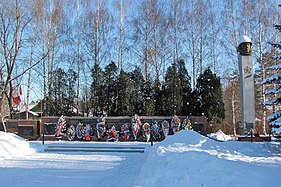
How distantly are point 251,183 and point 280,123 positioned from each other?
638 centimetres

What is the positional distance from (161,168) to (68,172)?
3341 millimetres

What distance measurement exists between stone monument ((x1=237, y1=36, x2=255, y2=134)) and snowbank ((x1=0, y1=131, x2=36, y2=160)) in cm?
1390

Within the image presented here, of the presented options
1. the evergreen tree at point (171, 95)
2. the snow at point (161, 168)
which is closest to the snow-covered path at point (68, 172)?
the snow at point (161, 168)

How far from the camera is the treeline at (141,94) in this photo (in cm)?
2319

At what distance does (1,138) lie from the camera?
42.4 feet

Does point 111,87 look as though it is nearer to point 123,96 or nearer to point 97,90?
point 97,90

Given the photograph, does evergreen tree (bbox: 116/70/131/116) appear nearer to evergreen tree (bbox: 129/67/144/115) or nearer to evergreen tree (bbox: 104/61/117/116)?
evergreen tree (bbox: 129/67/144/115)

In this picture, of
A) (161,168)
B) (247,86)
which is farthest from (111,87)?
(161,168)

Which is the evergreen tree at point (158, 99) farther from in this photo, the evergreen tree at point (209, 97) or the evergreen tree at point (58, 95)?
the evergreen tree at point (58, 95)

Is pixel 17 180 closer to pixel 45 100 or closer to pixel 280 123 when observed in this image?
pixel 280 123

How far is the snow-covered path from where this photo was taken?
714cm

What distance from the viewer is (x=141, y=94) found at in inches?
955

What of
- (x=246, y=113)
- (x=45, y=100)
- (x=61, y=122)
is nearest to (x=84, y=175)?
(x=61, y=122)

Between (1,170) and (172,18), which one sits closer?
(1,170)
